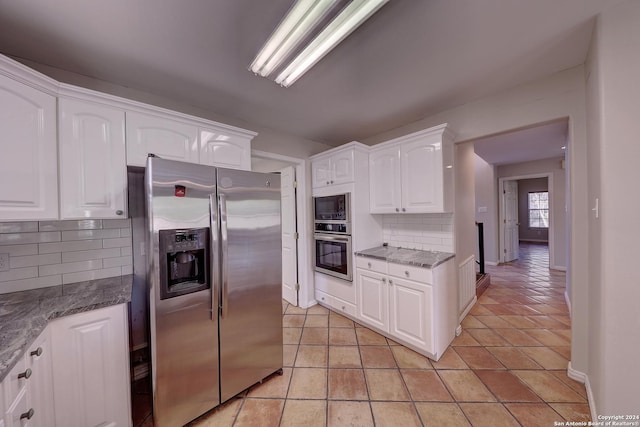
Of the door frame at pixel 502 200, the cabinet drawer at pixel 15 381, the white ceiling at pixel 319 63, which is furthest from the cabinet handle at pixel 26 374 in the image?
the door frame at pixel 502 200

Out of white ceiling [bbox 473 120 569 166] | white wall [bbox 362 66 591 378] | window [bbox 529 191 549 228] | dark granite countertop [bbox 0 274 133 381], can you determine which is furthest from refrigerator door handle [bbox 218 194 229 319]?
window [bbox 529 191 549 228]

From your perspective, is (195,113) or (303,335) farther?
(303,335)

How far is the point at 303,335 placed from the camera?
2.47 metres

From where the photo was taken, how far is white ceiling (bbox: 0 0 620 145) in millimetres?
1196

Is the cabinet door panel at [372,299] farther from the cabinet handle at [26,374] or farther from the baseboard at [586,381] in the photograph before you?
the cabinet handle at [26,374]

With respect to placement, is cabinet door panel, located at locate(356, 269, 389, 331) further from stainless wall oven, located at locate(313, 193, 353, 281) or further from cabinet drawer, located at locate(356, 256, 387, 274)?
stainless wall oven, located at locate(313, 193, 353, 281)

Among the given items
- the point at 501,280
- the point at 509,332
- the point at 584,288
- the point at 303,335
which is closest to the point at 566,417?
the point at 584,288

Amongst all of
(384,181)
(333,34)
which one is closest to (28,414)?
(333,34)

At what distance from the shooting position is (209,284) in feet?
4.96

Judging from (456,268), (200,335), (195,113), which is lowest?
(200,335)

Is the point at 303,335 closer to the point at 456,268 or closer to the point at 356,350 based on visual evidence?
the point at 356,350

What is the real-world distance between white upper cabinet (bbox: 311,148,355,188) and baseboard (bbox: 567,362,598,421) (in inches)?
96.0

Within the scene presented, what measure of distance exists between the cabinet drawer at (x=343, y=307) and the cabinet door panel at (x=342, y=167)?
1499 millimetres

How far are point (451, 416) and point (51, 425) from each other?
225cm
